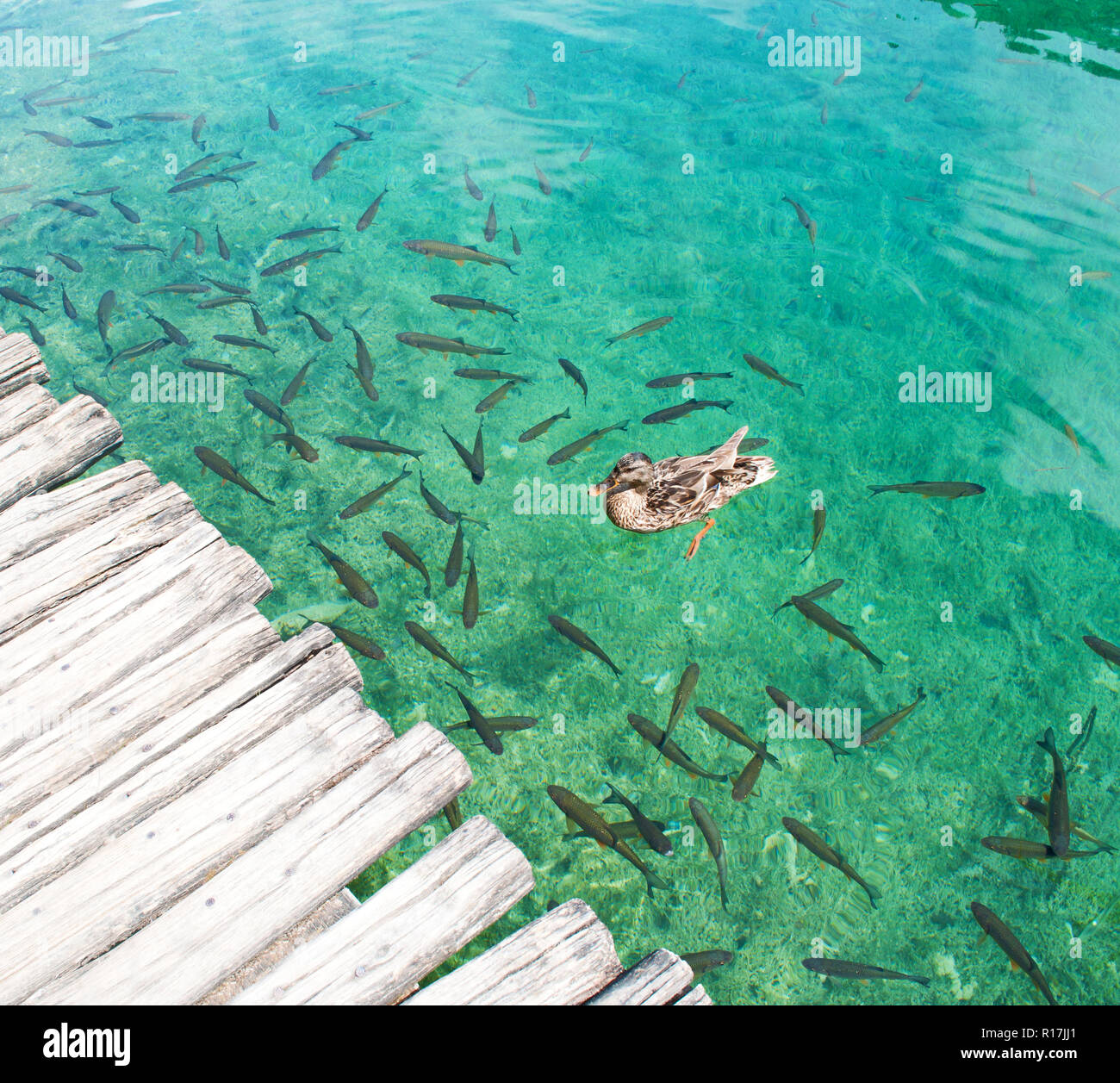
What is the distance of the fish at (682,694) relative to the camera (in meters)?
4.67

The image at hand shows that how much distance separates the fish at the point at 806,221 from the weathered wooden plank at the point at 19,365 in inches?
296

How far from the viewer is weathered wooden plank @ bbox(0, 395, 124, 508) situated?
14.3 feet

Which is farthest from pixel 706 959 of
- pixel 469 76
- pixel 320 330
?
pixel 469 76

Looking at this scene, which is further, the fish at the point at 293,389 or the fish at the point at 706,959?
the fish at the point at 293,389

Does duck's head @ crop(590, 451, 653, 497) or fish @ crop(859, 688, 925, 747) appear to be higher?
duck's head @ crop(590, 451, 653, 497)

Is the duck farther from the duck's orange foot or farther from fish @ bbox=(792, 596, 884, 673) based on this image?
fish @ bbox=(792, 596, 884, 673)

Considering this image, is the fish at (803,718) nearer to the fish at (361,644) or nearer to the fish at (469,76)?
the fish at (361,644)

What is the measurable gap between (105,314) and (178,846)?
6323 mm

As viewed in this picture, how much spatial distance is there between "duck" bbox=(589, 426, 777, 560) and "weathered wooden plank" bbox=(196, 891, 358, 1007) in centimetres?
325

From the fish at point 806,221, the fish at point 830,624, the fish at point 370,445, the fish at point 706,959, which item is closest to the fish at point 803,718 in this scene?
the fish at point 830,624

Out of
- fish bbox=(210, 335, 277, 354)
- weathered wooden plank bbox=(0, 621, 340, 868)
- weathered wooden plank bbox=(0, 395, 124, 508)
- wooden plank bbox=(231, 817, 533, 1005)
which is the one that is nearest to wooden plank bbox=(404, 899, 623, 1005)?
wooden plank bbox=(231, 817, 533, 1005)

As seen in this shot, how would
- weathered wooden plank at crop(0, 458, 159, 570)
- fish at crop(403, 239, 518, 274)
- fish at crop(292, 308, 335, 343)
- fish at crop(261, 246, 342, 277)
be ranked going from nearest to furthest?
weathered wooden plank at crop(0, 458, 159, 570) → fish at crop(292, 308, 335, 343) → fish at crop(403, 239, 518, 274) → fish at crop(261, 246, 342, 277)

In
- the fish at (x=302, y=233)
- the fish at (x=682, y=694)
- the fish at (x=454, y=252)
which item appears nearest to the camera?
the fish at (x=682, y=694)
